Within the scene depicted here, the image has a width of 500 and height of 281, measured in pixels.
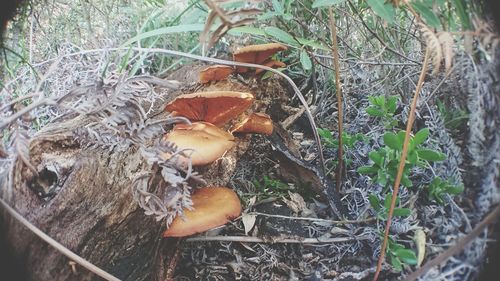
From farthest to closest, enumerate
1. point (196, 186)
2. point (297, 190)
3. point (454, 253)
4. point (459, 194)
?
1. point (297, 190)
2. point (196, 186)
3. point (459, 194)
4. point (454, 253)

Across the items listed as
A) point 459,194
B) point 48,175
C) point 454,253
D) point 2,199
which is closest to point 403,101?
point 459,194

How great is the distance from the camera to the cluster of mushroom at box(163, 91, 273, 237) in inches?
50.2

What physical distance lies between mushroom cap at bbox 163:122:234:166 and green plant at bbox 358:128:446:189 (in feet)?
1.63

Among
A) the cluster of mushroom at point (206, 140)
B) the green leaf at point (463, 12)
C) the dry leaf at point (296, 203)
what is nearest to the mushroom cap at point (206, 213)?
the cluster of mushroom at point (206, 140)

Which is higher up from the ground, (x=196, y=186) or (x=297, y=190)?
(x=196, y=186)

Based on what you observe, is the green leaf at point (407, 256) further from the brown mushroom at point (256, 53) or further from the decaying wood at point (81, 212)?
the brown mushroom at point (256, 53)

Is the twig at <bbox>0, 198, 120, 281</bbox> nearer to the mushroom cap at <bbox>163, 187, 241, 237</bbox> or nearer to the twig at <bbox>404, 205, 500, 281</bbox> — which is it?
the mushroom cap at <bbox>163, 187, 241, 237</bbox>

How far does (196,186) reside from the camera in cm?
149

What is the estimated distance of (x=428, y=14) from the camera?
3.59 feet

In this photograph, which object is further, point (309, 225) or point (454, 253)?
point (309, 225)

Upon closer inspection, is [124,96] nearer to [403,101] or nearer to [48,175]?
[48,175]

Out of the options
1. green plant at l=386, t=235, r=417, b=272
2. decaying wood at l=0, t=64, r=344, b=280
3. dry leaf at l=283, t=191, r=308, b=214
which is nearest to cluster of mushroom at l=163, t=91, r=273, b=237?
decaying wood at l=0, t=64, r=344, b=280

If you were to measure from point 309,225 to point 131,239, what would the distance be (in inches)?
27.2

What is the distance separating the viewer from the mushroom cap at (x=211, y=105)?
1298 mm
